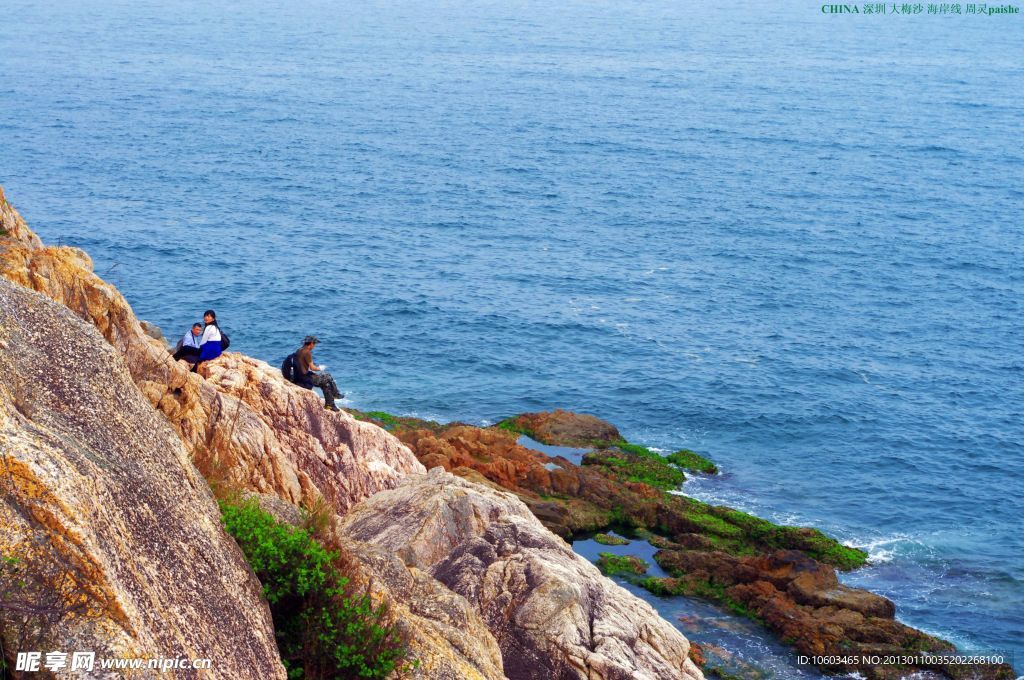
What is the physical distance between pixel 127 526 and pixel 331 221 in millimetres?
82342

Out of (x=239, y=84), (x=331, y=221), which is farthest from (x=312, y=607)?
(x=239, y=84)

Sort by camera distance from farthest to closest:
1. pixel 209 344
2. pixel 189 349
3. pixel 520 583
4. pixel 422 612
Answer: pixel 209 344
pixel 189 349
pixel 520 583
pixel 422 612

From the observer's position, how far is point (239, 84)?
150 meters

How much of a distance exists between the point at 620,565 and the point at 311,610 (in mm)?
30026

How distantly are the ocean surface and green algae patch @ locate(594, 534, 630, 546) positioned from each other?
771 centimetres

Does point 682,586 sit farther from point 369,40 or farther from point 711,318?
point 369,40

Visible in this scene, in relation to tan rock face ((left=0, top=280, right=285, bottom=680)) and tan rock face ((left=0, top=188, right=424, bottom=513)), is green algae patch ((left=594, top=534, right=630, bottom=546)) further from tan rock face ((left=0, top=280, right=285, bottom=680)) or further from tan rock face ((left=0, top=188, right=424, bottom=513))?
tan rock face ((left=0, top=280, right=285, bottom=680))

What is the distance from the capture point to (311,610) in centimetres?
1677

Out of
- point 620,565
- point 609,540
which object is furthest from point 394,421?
point 620,565

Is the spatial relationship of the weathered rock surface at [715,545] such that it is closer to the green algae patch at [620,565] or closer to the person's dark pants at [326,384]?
the green algae patch at [620,565]

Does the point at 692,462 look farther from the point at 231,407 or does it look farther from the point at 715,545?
the point at 231,407

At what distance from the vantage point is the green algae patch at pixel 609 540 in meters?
47.4

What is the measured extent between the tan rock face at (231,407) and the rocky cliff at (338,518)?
0.14 ft

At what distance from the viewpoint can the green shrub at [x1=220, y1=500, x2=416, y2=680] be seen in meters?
16.4
